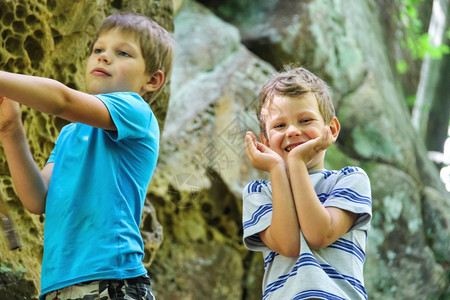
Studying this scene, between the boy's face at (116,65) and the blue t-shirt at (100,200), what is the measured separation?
12 centimetres

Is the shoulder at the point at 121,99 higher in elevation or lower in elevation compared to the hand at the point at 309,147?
higher

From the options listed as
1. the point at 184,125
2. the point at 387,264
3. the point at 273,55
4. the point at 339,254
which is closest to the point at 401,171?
the point at 387,264

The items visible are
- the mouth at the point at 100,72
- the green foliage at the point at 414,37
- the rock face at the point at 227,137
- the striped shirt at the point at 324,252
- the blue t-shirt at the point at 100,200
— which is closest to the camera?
the striped shirt at the point at 324,252

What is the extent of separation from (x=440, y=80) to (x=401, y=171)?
4226 mm

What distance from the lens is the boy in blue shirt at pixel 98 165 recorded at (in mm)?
1901

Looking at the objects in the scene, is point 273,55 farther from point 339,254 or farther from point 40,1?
point 339,254

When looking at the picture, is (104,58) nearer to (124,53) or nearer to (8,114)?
(124,53)

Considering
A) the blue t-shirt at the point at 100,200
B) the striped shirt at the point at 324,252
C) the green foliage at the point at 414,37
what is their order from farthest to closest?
the green foliage at the point at 414,37, the blue t-shirt at the point at 100,200, the striped shirt at the point at 324,252

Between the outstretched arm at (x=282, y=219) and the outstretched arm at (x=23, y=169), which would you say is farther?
the outstretched arm at (x=23, y=169)

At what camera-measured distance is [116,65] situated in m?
2.22

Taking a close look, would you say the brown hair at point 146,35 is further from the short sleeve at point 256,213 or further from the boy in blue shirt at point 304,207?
the short sleeve at point 256,213

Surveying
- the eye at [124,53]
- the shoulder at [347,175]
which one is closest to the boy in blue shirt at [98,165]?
the eye at [124,53]

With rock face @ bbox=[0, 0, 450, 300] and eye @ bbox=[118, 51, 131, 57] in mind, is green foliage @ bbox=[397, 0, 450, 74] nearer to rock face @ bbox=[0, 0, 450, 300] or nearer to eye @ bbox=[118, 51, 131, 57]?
rock face @ bbox=[0, 0, 450, 300]

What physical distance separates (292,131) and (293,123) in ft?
0.14
